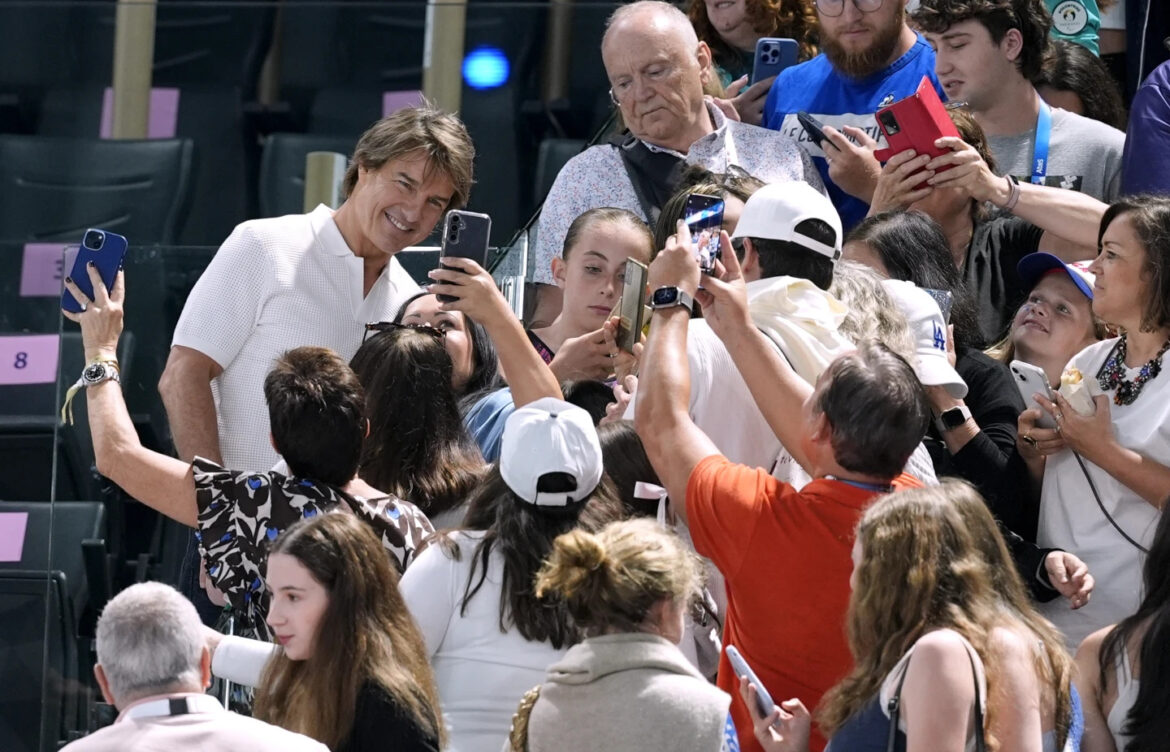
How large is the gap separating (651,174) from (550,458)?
1918 mm

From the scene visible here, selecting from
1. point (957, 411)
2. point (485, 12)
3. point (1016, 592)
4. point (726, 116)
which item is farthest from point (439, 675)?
point (485, 12)

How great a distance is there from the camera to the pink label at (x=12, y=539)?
447cm

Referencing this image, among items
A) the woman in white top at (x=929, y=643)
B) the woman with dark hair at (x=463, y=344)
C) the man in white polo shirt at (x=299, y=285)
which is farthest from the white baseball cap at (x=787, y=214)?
the man in white polo shirt at (x=299, y=285)

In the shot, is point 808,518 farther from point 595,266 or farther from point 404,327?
point 595,266

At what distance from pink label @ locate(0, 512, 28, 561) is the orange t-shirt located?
6.73 feet

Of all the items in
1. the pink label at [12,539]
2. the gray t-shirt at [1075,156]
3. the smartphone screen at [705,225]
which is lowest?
the pink label at [12,539]

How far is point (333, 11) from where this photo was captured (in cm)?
864

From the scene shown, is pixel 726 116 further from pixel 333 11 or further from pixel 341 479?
pixel 333 11

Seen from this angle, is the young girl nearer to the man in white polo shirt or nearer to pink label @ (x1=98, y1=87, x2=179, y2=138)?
the man in white polo shirt

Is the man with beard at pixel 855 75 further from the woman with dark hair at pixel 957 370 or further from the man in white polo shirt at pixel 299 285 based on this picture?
the man in white polo shirt at pixel 299 285

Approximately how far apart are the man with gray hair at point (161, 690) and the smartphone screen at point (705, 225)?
1.23m

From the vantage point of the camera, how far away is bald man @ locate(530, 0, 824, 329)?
4.75m

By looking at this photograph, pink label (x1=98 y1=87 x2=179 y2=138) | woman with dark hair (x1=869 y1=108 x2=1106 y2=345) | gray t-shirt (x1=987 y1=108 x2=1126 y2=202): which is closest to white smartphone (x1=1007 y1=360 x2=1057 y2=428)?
woman with dark hair (x1=869 y1=108 x2=1106 y2=345)

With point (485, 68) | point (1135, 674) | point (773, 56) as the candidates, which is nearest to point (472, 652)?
point (1135, 674)
